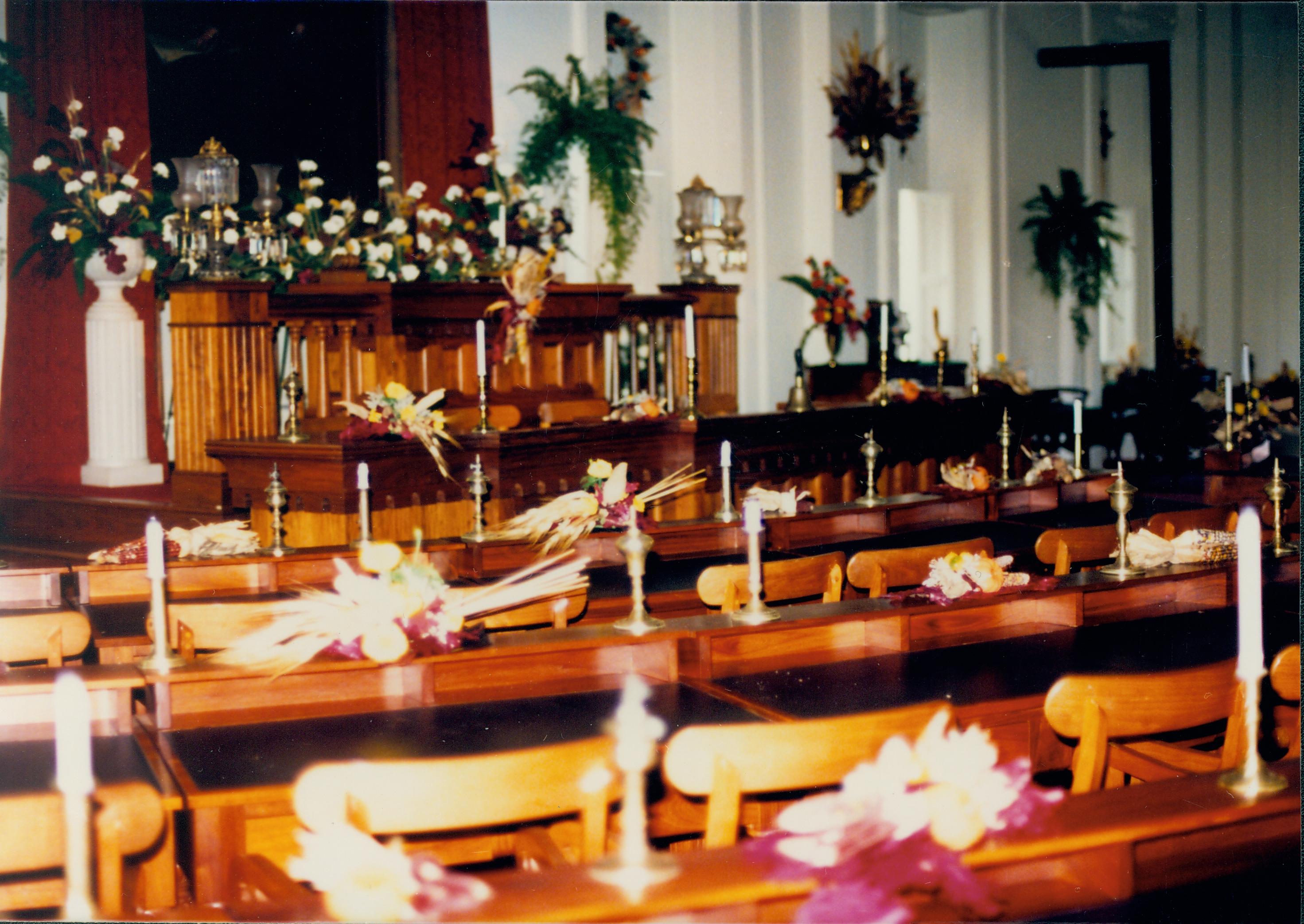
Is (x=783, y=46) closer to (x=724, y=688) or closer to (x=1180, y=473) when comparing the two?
(x=1180, y=473)

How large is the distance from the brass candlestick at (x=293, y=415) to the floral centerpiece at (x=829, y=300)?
5.66 metres

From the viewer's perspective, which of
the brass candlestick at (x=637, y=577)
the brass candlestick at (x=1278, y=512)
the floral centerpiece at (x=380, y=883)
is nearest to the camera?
the floral centerpiece at (x=380, y=883)

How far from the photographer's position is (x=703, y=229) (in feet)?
31.1

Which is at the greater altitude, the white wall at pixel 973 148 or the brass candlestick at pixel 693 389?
the white wall at pixel 973 148

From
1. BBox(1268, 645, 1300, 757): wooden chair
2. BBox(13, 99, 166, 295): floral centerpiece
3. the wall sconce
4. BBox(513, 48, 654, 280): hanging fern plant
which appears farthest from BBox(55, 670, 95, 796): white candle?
BBox(513, 48, 654, 280): hanging fern plant

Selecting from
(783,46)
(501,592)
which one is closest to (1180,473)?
(783,46)

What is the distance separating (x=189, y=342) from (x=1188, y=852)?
5.18 metres

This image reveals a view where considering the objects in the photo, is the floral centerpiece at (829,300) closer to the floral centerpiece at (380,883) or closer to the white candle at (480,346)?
the white candle at (480,346)

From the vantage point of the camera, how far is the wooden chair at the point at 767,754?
2107 mm

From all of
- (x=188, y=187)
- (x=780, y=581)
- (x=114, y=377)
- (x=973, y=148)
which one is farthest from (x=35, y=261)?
(x=973, y=148)

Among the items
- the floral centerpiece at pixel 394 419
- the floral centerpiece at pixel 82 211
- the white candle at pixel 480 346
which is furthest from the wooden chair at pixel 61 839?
the floral centerpiece at pixel 82 211

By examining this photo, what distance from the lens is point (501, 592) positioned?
3.48 meters

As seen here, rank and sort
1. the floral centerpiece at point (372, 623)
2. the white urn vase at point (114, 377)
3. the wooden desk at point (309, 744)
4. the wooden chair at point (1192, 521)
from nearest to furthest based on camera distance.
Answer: the wooden desk at point (309, 744)
the floral centerpiece at point (372, 623)
the wooden chair at point (1192, 521)
the white urn vase at point (114, 377)

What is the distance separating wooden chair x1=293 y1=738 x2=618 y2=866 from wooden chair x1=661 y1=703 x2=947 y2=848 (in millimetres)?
132
